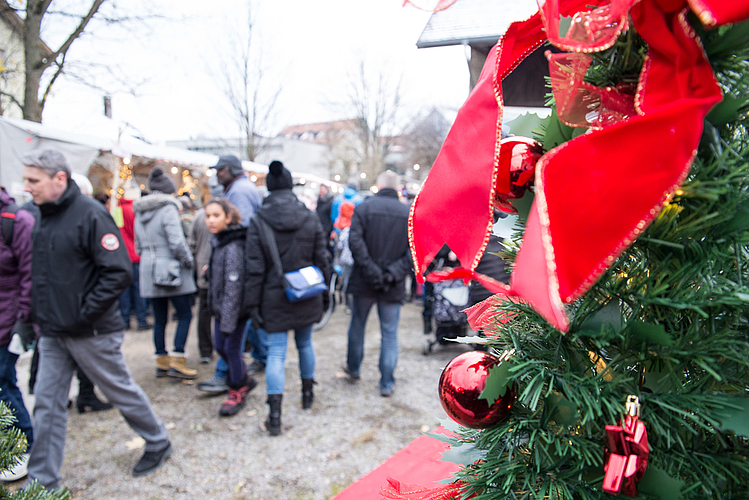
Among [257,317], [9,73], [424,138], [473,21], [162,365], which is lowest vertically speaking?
[162,365]

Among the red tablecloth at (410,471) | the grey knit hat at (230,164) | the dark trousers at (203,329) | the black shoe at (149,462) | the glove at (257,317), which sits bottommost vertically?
the black shoe at (149,462)

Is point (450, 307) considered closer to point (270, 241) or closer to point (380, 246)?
point (380, 246)

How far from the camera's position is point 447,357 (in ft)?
17.7

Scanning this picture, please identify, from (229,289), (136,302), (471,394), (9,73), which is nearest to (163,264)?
(229,289)

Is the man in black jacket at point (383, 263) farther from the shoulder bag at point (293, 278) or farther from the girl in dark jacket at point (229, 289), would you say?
the girl in dark jacket at point (229, 289)

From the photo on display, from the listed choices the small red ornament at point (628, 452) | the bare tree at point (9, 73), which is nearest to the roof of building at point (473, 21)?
the small red ornament at point (628, 452)

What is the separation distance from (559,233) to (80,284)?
2.99m

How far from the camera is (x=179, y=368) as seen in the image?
4570mm

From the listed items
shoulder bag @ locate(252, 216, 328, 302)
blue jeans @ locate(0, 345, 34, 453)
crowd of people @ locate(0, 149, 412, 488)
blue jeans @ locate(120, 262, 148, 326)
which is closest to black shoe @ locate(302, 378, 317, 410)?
crowd of people @ locate(0, 149, 412, 488)

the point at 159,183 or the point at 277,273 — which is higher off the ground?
the point at 159,183

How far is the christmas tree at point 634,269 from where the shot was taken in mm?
579

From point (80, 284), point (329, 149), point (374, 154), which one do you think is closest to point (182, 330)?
point (80, 284)

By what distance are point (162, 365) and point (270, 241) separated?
7.25ft

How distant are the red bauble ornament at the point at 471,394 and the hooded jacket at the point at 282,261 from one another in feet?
9.35
